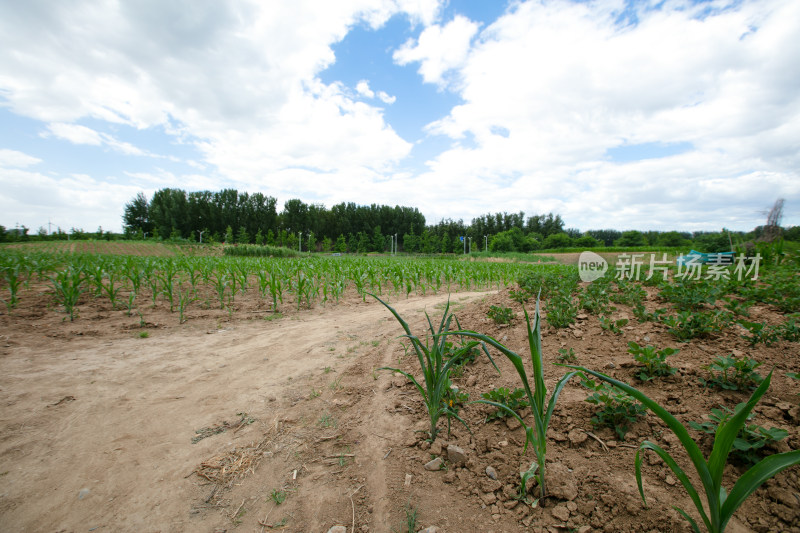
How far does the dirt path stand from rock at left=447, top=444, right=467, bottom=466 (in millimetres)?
421

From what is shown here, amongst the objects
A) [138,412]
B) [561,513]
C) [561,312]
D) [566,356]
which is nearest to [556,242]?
[561,312]

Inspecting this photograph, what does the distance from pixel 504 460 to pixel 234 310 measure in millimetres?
6054

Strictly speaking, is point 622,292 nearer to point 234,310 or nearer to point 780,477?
point 780,477

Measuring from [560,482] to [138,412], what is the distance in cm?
325

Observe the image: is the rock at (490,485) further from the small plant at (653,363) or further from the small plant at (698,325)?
the small plant at (698,325)

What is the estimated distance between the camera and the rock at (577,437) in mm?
1724

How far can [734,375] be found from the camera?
1.86 m

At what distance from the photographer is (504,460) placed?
5.74ft

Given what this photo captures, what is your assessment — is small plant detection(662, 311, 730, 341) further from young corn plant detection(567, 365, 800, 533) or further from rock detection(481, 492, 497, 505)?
rock detection(481, 492, 497, 505)

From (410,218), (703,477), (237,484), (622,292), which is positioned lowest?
(237,484)

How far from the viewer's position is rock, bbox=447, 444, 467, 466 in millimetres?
1815

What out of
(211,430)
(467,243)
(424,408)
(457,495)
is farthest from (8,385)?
(467,243)

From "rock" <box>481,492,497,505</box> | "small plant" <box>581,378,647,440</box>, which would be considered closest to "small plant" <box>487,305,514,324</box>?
"small plant" <box>581,378,647,440</box>

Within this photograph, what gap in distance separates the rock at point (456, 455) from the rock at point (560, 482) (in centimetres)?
45
